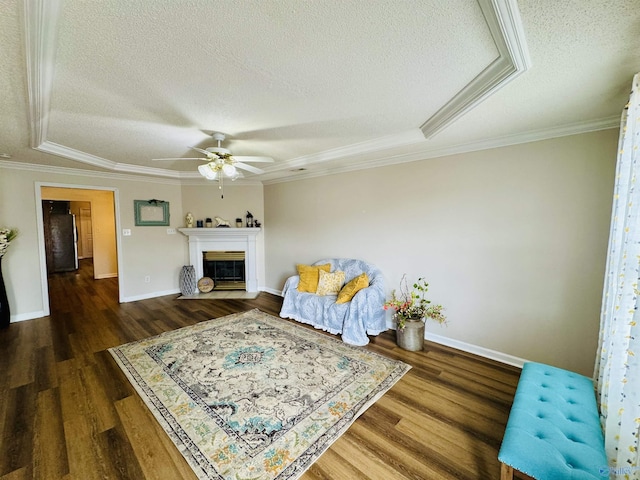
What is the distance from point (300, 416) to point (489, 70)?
2.76m

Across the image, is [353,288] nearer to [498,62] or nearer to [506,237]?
[506,237]

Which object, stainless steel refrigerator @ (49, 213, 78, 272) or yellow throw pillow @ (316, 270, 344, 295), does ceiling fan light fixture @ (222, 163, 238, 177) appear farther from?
stainless steel refrigerator @ (49, 213, 78, 272)

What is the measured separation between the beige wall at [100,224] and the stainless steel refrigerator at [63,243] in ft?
3.99

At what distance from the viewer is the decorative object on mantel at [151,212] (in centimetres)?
503

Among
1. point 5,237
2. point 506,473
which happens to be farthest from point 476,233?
point 5,237

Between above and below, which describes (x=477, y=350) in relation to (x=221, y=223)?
below

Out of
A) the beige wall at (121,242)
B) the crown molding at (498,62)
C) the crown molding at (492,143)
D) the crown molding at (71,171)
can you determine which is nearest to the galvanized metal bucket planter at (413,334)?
the crown molding at (492,143)

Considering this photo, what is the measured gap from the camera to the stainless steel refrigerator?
754 centimetres

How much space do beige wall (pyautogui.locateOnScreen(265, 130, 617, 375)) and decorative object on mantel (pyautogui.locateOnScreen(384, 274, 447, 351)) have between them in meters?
0.14

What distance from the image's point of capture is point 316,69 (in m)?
1.65

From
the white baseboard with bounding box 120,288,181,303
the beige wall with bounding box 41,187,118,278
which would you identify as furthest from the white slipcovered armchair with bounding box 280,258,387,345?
the beige wall with bounding box 41,187,118,278

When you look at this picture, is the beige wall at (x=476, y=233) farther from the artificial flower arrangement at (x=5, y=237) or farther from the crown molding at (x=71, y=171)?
the artificial flower arrangement at (x=5, y=237)

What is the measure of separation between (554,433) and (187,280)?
5650mm

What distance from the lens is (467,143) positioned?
114 inches
